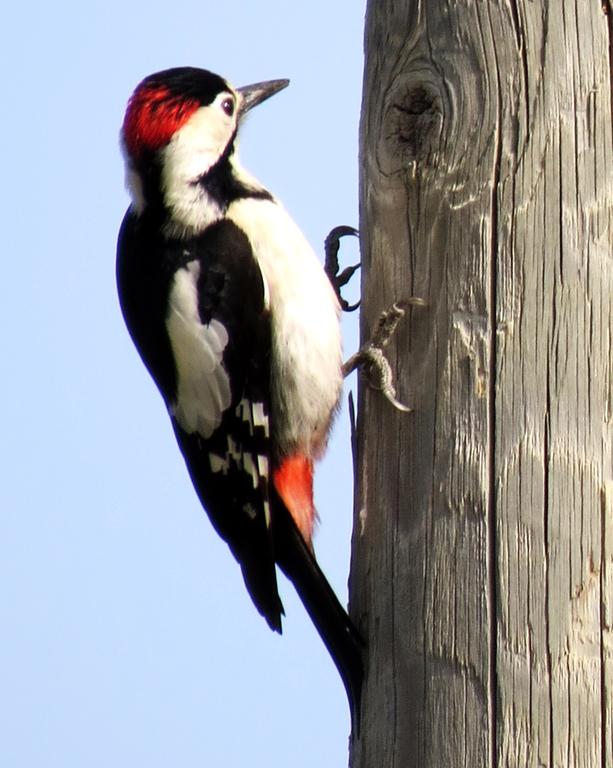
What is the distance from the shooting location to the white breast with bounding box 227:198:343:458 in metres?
3.25

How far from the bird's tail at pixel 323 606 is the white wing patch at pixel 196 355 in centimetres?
36

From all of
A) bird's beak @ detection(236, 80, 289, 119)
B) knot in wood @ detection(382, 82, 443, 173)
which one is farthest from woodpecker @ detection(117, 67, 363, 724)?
knot in wood @ detection(382, 82, 443, 173)

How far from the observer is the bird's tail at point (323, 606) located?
8.45ft

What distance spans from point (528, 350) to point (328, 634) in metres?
0.86

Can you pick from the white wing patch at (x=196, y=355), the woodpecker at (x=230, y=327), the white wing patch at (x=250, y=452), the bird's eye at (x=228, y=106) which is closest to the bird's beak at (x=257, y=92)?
the bird's eye at (x=228, y=106)

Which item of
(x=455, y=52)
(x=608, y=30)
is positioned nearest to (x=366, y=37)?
(x=455, y=52)

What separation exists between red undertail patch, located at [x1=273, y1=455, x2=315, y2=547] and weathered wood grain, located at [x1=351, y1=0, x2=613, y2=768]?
70cm

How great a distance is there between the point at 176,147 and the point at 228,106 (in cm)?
31

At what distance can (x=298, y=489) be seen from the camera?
3.39 m

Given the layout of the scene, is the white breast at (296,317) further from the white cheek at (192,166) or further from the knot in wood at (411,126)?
the knot in wood at (411,126)

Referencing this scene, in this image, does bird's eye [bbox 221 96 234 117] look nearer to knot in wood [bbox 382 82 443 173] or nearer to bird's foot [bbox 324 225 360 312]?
bird's foot [bbox 324 225 360 312]

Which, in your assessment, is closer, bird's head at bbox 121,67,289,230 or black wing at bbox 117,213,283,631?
black wing at bbox 117,213,283,631

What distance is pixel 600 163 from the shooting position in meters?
2.38

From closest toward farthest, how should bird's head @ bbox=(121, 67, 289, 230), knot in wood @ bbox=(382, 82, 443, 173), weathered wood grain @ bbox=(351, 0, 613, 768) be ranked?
weathered wood grain @ bbox=(351, 0, 613, 768), knot in wood @ bbox=(382, 82, 443, 173), bird's head @ bbox=(121, 67, 289, 230)
